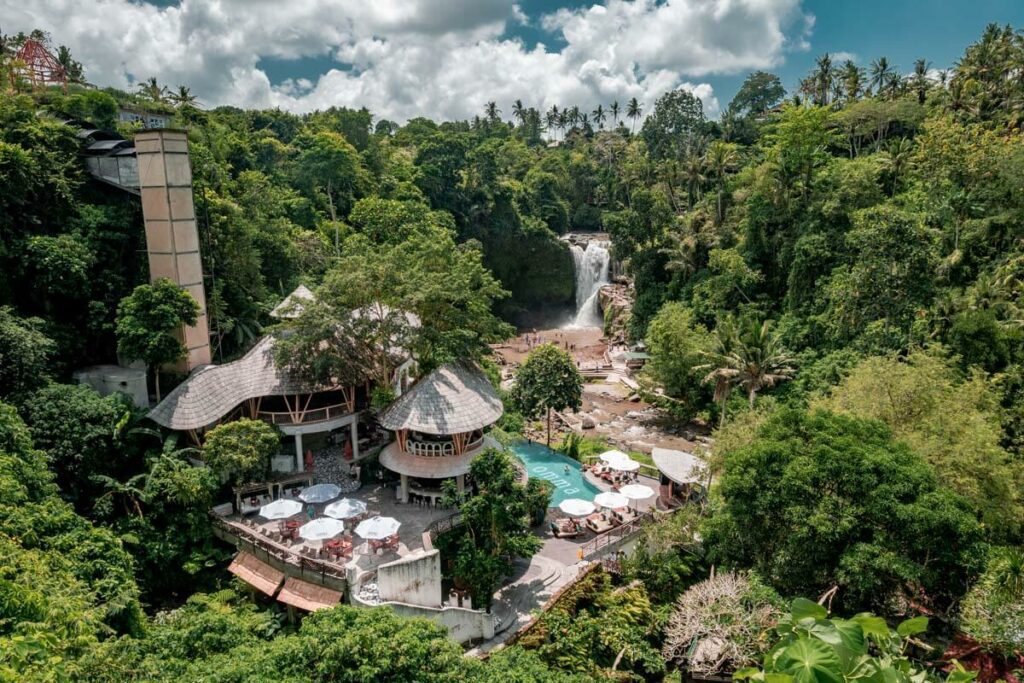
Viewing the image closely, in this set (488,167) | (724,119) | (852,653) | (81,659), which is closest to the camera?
(852,653)

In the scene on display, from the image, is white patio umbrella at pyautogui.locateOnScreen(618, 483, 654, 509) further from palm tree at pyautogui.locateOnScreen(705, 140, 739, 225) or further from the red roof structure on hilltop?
the red roof structure on hilltop

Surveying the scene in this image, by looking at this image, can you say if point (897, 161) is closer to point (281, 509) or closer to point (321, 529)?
point (321, 529)

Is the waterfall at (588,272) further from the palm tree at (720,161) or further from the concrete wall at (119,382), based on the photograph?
the concrete wall at (119,382)

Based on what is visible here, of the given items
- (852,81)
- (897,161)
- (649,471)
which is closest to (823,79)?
(852,81)

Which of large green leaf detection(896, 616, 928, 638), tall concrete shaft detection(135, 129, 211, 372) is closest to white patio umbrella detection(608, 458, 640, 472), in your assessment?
Answer: tall concrete shaft detection(135, 129, 211, 372)

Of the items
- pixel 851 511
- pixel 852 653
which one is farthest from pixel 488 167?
pixel 852 653

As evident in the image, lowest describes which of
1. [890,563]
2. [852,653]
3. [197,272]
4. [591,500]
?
[591,500]

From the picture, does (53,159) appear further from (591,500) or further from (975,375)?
(975,375)
